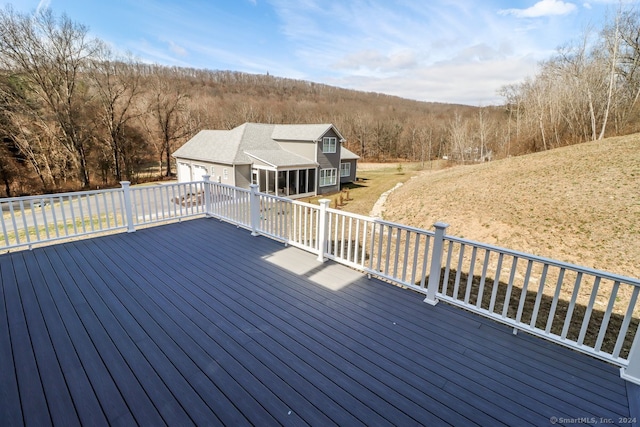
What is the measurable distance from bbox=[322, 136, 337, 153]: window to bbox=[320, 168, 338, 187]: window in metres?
1.29

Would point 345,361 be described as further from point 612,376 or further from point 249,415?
point 612,376

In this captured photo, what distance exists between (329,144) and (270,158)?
453cm

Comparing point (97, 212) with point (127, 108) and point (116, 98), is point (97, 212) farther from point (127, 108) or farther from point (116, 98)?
point (127, 108)

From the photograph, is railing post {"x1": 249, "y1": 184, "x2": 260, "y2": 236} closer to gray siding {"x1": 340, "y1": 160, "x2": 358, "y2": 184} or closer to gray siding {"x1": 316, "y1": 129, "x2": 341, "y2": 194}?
gray siding {"x1": 316, "y1": 129, "x2": 341, "y2": 194}

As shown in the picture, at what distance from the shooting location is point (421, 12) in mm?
9594

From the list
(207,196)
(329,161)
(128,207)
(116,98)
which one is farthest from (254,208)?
(116,98)

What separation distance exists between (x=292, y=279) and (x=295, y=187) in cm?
1398

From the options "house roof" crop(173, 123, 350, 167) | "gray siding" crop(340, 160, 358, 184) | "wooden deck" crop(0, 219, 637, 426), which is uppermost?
"house roof" crop(173, 123, 350, 167)

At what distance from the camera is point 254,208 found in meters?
5.41

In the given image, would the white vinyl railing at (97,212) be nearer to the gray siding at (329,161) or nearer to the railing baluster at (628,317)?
the railing baluster at (628,317)

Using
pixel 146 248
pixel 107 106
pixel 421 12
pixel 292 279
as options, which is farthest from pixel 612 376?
pixel 107 106

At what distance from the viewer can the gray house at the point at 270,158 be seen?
53.3 ft

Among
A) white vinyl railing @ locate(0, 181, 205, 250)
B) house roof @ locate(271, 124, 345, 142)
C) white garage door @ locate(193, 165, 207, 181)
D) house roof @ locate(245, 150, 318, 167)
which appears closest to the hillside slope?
house roof @ locate(245, 150, 318, 167)

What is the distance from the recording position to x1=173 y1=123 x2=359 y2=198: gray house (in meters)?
16.2
